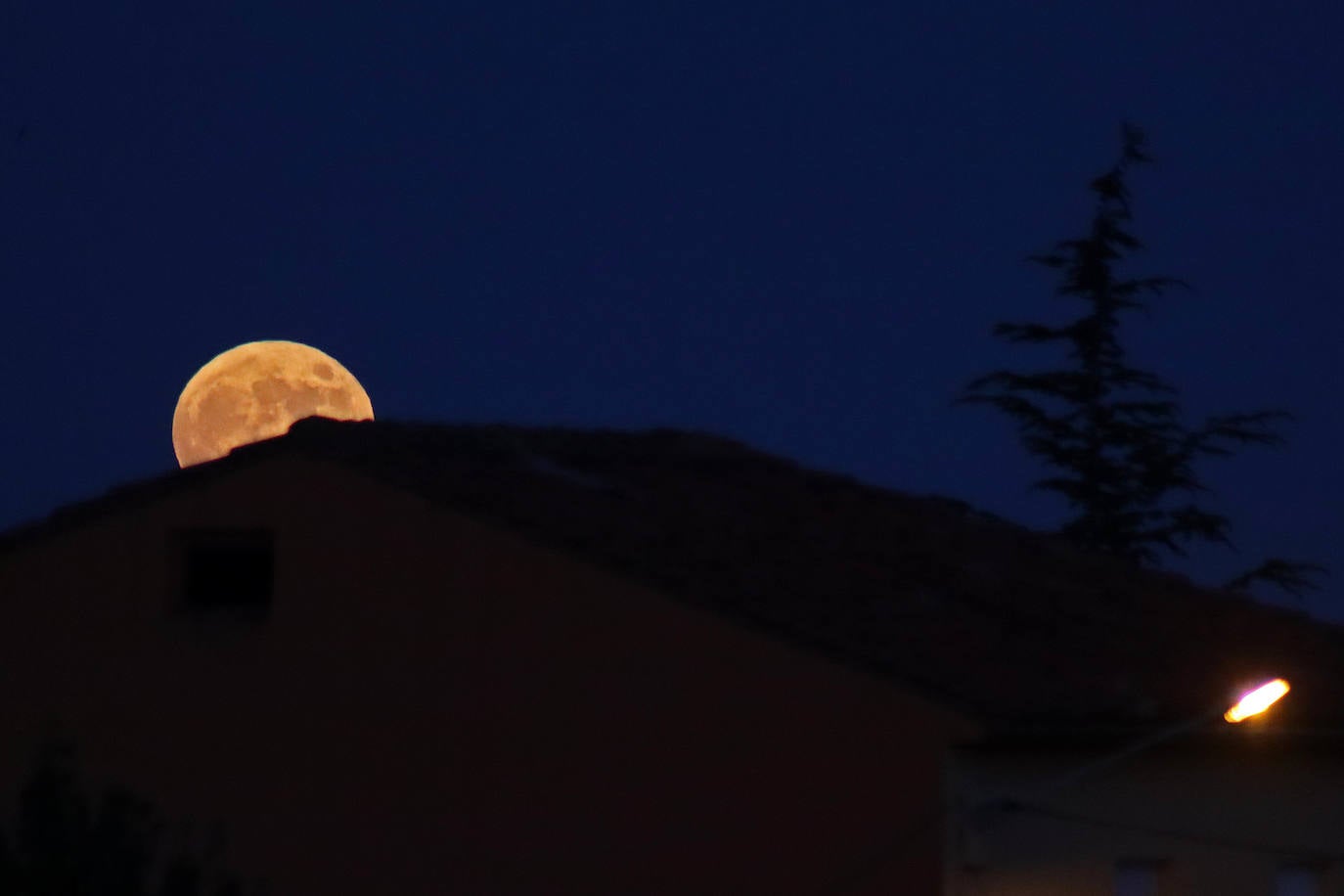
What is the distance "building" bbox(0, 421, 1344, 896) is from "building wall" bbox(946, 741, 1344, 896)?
19mm

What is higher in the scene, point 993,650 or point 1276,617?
point 1276,617

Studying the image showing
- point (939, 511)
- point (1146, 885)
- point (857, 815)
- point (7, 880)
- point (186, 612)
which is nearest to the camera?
point (7, 880)

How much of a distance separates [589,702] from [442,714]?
2.97 ft

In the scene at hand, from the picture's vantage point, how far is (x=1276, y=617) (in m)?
14.9

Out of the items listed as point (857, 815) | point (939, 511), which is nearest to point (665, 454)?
point (939, 511)

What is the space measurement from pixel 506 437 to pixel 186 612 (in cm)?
366

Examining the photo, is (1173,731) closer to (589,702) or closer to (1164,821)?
(1164,821)

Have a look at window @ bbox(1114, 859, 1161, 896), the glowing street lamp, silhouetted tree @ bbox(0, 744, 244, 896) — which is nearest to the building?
window @ bbox(1114, 859, 1161, 896)

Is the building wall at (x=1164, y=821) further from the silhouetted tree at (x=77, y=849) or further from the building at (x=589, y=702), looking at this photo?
the silhouetted tree at (x=77, y=849)

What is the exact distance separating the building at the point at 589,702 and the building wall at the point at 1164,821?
0.02 m

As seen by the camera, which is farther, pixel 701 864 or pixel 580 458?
pixel 580 458

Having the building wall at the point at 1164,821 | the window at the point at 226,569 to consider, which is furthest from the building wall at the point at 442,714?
the building wall at the point at 1164,821

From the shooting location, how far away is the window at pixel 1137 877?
10.7 metres

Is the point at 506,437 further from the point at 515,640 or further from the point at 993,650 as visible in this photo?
the point at 993,650
